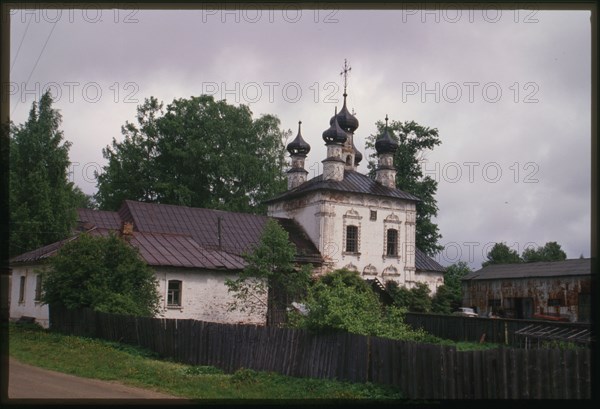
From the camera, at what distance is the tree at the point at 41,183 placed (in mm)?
23234

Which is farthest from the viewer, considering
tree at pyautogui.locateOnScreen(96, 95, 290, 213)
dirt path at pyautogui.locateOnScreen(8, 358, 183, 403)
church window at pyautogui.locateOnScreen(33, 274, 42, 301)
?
tree at pyautogui.locateOnScreen(96, 95, 290, 213)

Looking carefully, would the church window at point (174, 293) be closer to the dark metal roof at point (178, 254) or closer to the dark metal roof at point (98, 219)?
the dark metal roof at point (178, 254)

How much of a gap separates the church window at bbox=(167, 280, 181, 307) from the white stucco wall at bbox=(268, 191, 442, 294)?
9740 millimetres

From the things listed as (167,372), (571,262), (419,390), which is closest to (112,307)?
(167,372)

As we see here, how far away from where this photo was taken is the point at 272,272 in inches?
879

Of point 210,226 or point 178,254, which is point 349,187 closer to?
point 210,226

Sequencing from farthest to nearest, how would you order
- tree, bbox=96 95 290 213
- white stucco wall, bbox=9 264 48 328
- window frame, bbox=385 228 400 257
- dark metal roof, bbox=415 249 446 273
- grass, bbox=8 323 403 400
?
tree, bbox=96 95 290 213, dark metal roof, bbox=415 249 446 273, window frame, bbox=385 228 400 257, white stucco wall, bbox=9 264 48 328, grass, bbox=8 323 403 400

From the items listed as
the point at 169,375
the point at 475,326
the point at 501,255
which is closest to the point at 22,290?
→ the point at 169,375

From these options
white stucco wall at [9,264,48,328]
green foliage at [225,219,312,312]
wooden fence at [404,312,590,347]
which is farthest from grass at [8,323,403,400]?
wooden fence at [404,312,590,347]

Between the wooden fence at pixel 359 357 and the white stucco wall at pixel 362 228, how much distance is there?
14883 mm

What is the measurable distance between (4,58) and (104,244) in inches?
652

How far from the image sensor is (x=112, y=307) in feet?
62.2

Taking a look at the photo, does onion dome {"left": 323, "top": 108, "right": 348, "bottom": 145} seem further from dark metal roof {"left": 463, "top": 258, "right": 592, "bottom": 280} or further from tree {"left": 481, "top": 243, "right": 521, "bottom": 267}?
tree {"left": 481, "top": 243, "right": 521, "bottom": 267}

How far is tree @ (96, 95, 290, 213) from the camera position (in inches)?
1702
